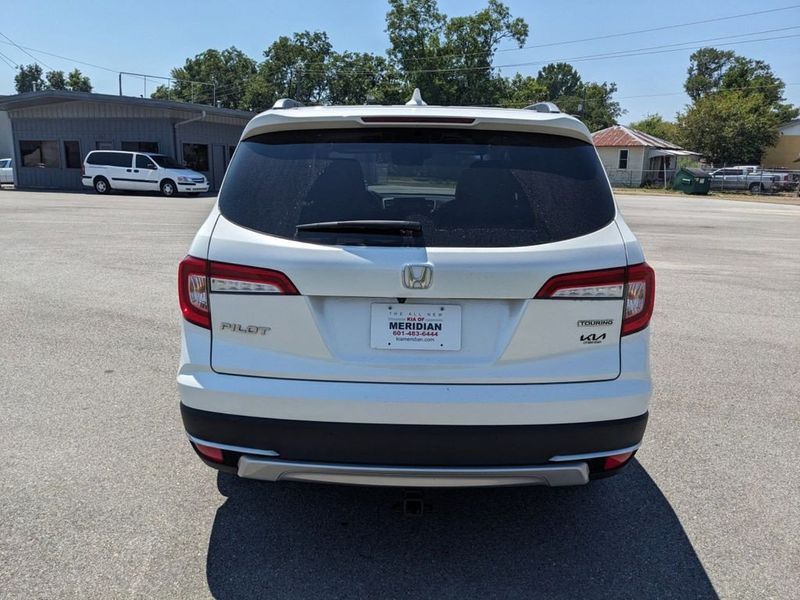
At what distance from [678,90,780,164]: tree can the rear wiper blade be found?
208 ft

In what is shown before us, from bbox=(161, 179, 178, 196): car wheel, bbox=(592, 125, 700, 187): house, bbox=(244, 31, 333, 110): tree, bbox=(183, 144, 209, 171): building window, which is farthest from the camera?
bbox=(244, 31, 333, 110): tree

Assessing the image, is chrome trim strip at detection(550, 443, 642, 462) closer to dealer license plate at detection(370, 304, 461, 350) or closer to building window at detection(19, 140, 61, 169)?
dealer license plate at detection(370, 304, 461, 350)

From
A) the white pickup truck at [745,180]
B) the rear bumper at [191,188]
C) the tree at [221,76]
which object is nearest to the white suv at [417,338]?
the rear bumper at [191,188]

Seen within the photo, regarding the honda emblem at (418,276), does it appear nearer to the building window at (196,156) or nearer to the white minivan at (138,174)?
the white minivan at (138,174)

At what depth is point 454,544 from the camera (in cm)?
301

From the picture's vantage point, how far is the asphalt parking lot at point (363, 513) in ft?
8.93

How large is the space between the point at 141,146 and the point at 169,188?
15.4 feet

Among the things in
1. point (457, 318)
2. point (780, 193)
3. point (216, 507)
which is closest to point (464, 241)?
point (457, 318)

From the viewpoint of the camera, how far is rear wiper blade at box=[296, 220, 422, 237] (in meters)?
2.55

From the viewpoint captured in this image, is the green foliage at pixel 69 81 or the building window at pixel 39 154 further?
the green foliage at pixel 69 81

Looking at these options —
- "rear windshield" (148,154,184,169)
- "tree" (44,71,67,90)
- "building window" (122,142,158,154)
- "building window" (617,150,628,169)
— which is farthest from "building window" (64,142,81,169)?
"tree" (44,71,67,90)

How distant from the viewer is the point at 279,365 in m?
2.56

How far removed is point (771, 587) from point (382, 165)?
243 cm

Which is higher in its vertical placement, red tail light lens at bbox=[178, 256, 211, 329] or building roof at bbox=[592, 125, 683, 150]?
building roof at bbox=[592, 125, 683, 150]
